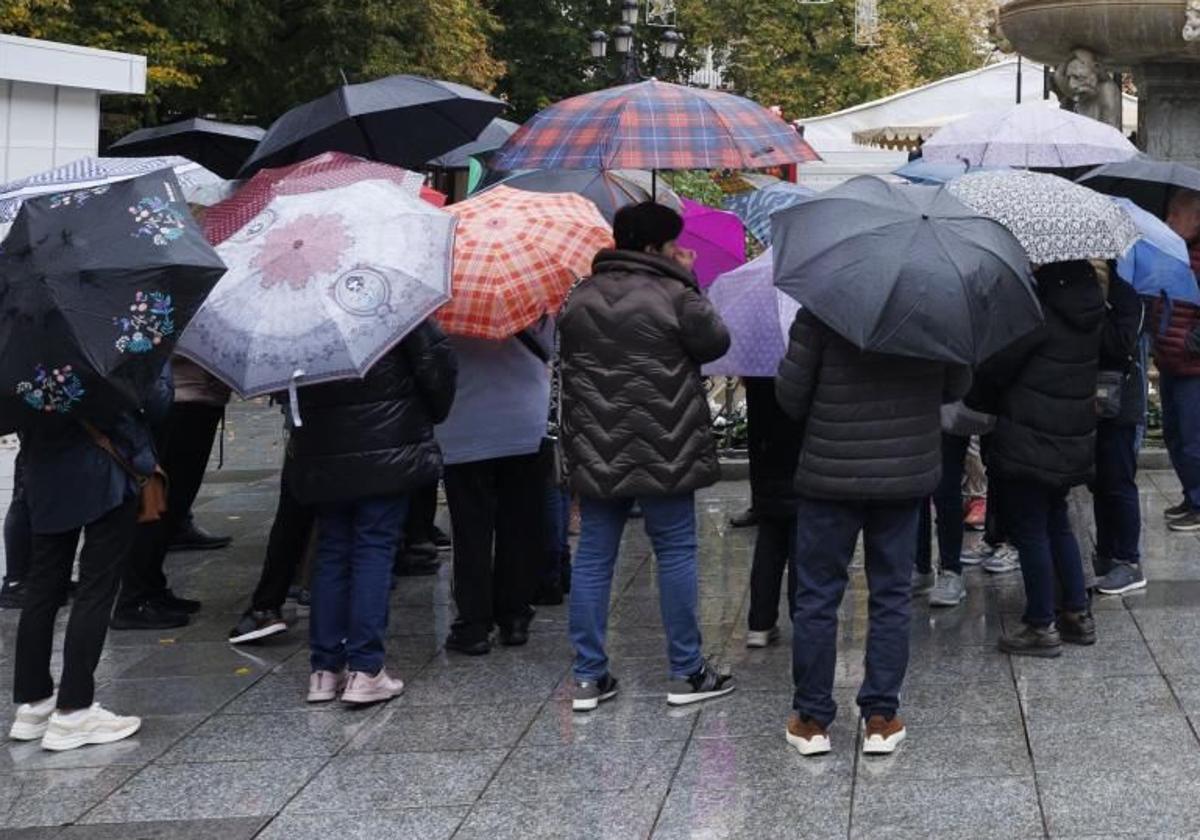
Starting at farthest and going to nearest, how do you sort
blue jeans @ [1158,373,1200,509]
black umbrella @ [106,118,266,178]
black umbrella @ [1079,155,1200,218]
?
black umbrella @ [106,118,266,178], blue jeans @ [1158,373,1200,509], black umbrella @ [1079,155,1200,218]

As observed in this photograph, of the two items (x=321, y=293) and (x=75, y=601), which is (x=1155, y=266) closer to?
(x=321, y=293)

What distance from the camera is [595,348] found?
22.2 feet

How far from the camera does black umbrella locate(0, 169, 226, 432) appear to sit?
629 cm

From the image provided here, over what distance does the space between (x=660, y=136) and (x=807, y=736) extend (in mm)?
2766

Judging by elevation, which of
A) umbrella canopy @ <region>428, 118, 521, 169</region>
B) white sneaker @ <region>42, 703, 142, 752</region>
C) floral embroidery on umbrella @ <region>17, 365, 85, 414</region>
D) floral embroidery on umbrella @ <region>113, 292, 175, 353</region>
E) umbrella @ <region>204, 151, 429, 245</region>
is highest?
umbrella canopy @ <region>428, 118, 521, 169</region>

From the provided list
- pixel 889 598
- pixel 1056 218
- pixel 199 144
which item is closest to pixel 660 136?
pixel 1056 218

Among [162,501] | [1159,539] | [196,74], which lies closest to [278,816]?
[162,501]

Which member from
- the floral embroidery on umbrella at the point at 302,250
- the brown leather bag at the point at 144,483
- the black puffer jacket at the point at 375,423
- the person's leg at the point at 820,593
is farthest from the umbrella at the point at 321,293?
the person's leg at the point at 820,593

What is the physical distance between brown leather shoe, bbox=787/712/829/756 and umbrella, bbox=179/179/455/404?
1.85 metres

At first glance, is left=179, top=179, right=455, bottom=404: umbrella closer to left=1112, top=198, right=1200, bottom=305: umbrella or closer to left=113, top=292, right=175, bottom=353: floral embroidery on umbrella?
left=113, top=292, right=175, bottom=353: floral embroidery on umbrella

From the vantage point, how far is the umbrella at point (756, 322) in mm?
7258

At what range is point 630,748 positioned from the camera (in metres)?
6.49

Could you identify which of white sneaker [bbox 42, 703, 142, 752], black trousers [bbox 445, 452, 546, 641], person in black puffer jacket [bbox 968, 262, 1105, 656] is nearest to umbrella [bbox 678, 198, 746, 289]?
black trousers [bbox 445, 452, 546, 641]

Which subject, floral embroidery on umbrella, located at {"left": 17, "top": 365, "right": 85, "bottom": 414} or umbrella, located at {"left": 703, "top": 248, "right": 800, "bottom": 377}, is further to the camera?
umbrella, located at {"left": 703, "top": 248, "right": 800, "bottom": 377}
